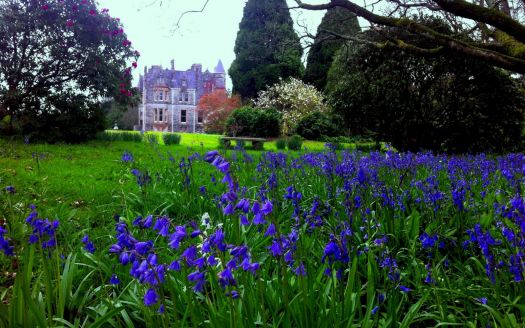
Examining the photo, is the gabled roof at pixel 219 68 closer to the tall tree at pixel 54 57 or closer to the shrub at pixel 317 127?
the shrub at pixel 317 127

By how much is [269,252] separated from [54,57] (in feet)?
44.2

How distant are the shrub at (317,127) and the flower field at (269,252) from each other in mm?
16229

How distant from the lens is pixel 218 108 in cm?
3988

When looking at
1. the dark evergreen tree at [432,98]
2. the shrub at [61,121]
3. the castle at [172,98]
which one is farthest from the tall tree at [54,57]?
the castle at [172,98]

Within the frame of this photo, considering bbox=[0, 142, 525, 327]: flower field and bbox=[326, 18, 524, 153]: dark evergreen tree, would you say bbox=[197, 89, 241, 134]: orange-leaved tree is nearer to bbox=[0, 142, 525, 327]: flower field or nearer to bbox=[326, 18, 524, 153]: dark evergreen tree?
bbox=[326, 18, 524, 153]: dark evergreen tree

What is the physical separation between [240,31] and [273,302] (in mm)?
35202

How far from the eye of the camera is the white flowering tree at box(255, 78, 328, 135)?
26.8m

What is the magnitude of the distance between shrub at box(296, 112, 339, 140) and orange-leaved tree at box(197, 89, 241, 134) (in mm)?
14484

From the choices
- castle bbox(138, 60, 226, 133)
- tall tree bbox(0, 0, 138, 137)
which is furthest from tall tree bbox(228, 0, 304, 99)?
castle bbox(138, 60, 226, 133)

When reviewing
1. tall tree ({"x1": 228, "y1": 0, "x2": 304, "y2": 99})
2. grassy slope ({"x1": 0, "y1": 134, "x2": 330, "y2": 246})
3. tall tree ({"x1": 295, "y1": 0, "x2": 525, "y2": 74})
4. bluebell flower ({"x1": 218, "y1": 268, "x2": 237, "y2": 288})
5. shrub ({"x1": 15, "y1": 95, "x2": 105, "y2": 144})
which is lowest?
grassy slope ({"x1": 0, "y1": 134, "x2": 330, "y2": 246})

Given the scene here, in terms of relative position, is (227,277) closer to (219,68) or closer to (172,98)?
(172,98)

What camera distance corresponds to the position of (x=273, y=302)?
210cm

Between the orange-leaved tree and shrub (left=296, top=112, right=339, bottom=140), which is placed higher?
the orange-leaved tree

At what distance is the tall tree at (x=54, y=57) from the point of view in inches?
503
